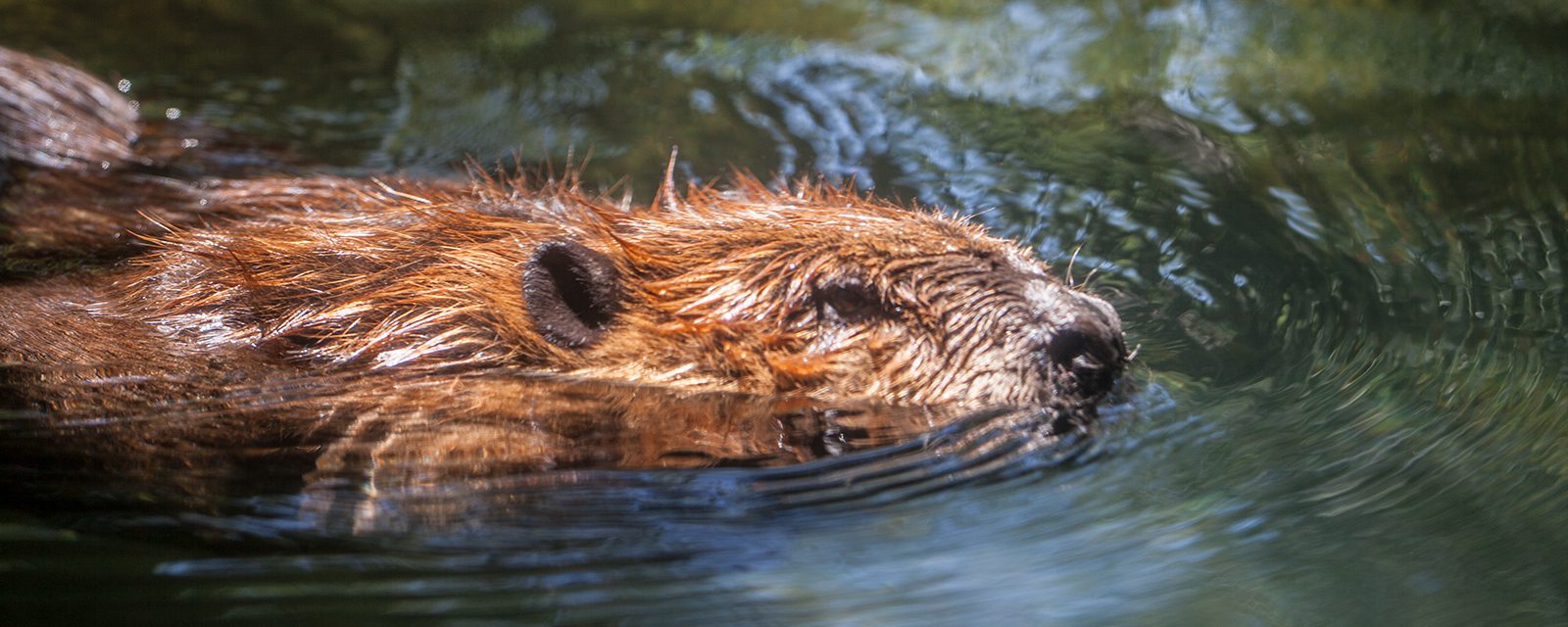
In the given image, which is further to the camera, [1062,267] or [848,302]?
[1062,267]

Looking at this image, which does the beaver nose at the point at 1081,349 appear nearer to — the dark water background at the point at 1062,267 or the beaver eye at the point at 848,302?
the dark water background at the point at 1062,267

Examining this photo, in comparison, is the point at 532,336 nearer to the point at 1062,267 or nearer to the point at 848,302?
the point at 848,302

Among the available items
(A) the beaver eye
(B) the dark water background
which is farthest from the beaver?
(B) the dark water background

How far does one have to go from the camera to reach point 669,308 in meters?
2.67

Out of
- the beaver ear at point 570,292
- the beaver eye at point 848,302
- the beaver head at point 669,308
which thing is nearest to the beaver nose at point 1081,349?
the beaver head at point 669,308

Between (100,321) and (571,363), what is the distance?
0.93 meters

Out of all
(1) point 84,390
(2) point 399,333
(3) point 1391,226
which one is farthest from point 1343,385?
(1) point 84,390

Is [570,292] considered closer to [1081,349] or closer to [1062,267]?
[1081,349]

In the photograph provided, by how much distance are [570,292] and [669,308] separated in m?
0.19

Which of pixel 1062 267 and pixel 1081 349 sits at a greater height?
pixel 1062 267

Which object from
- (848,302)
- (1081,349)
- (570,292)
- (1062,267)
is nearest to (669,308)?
(570,292)

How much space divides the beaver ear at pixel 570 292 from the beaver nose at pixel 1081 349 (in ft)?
2.79

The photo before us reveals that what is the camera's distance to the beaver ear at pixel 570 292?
2.60 metres

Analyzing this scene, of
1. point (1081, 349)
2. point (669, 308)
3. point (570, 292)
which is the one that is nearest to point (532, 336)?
point (570, 292)
